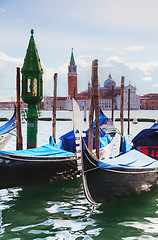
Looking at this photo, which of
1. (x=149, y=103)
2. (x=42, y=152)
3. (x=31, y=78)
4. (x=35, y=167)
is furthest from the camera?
(x=149, y=103)

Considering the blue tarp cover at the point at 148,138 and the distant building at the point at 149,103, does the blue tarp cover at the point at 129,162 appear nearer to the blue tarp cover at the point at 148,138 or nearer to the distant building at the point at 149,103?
the blue tarp cover at the point at 148,138

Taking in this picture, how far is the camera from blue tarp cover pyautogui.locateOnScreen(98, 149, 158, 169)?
5056mm

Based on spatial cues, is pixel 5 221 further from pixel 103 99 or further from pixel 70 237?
pixel 103 99

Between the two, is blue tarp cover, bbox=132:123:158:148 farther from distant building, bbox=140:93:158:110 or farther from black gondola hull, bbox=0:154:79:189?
distant building, bbox=140:93:158:110

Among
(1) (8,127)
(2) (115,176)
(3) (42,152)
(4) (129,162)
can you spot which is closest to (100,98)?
(1) (8,127)

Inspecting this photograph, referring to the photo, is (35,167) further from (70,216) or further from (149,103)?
(149,103)

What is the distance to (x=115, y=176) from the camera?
513 cm

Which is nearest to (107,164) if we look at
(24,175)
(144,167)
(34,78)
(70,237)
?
(144,167)

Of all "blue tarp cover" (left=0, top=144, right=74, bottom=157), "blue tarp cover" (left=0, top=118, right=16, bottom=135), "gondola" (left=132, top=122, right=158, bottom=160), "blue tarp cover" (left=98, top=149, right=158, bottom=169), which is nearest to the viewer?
"blue tarp cover" (left=98, top=149, right=158, bottom=169)

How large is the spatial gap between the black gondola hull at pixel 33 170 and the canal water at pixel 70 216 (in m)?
0.26

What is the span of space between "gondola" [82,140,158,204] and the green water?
0.75 ft

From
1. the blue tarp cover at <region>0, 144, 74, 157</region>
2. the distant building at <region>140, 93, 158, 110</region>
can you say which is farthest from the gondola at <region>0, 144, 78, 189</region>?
the distant building at <region>140, 93, 158, 110</region>

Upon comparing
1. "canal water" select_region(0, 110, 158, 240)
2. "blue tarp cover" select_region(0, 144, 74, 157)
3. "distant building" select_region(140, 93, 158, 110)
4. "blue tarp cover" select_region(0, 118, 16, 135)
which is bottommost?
"canal water" select_region(0, 110, 158, 240)

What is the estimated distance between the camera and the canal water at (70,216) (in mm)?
4395
